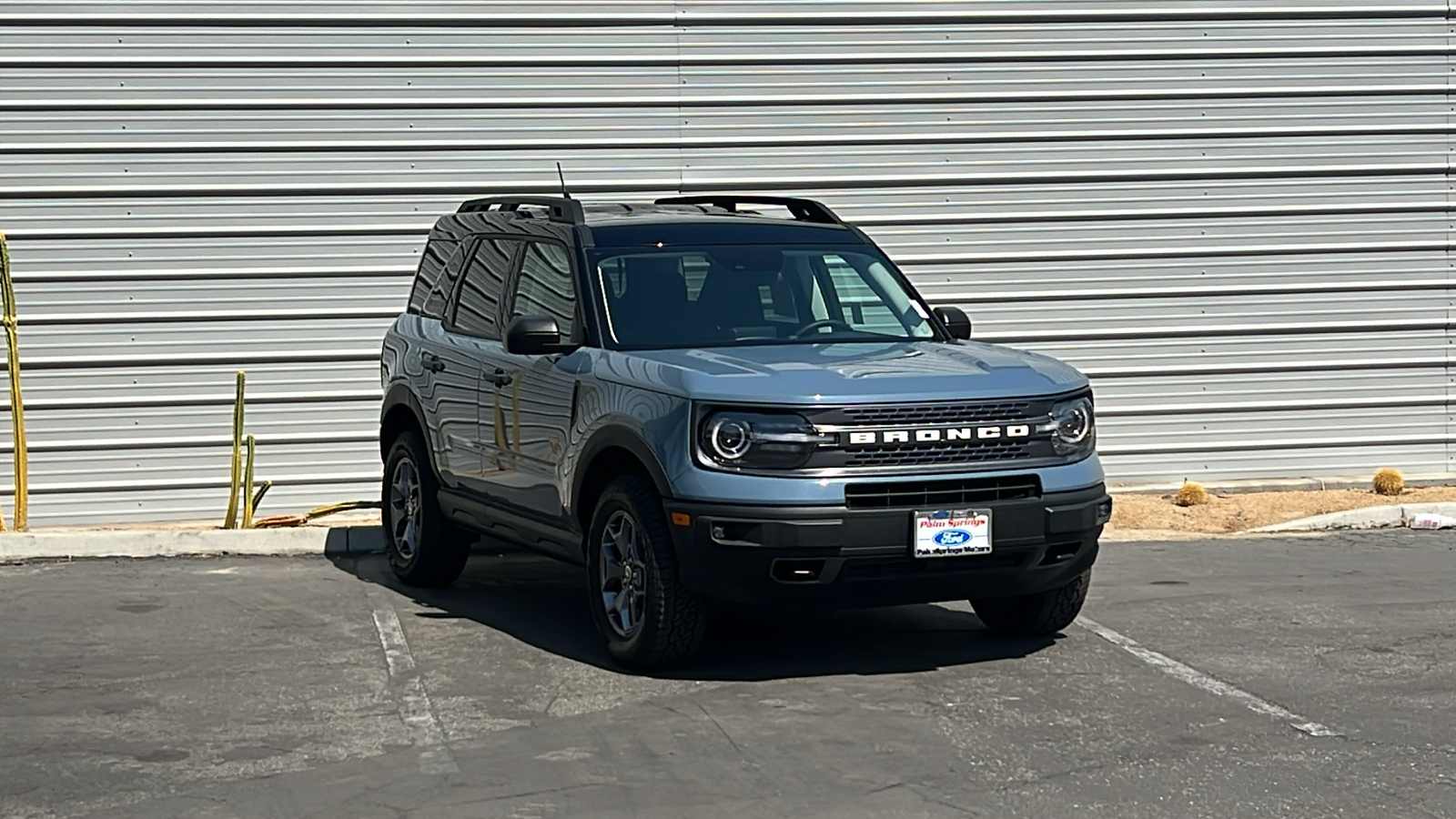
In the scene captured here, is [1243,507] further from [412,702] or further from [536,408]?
[412,702]

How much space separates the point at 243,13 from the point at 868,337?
18.5 feet

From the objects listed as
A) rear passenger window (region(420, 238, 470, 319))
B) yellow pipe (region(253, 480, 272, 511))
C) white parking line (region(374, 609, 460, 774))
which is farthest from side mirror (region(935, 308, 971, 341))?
yellow pipe (region(253, 480, 272, 511))

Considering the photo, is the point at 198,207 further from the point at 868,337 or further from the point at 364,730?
the point at 364,730

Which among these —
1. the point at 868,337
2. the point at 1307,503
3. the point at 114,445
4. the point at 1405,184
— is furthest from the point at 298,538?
the point at 1405,184

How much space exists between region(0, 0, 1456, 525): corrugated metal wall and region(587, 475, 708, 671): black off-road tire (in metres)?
5.27

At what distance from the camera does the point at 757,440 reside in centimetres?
759

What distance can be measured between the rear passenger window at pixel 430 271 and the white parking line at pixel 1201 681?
149 inches

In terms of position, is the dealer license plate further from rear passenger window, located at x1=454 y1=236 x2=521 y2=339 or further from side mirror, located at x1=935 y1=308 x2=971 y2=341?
rear passenger window, located at x1=454 y1=236 x2=521 y2=339

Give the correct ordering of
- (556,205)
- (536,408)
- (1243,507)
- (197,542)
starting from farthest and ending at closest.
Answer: (1243,507)
(197,542)
(556,205)
(536,408)

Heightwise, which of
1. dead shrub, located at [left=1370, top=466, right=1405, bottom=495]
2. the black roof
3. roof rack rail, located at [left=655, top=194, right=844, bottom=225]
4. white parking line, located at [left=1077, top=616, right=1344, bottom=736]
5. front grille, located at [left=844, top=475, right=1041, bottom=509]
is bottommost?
white parking line, located at [left=1077, top=616, right=1344, bottom=736]

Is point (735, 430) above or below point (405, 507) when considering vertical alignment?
above

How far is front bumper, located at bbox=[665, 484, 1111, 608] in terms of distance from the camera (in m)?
7.47

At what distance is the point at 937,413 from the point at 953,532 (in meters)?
0.47

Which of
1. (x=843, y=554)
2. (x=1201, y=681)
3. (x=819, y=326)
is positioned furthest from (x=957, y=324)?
(x=1201, y=681)
